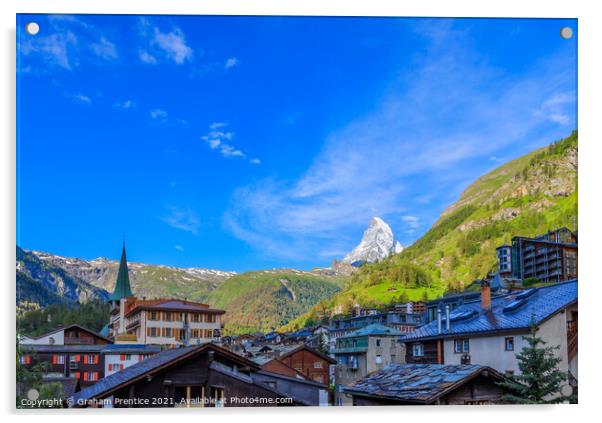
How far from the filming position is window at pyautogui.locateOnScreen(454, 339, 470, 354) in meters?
9.40

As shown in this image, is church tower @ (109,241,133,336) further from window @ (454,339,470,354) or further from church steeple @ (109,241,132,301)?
window @ (454,339,470,354)

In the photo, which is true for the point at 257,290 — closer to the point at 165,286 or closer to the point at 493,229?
the point at 165,286

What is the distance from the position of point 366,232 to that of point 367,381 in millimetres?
2120

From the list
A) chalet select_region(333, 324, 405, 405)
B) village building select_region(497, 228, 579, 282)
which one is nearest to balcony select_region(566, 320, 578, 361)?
village building select_region(497, 228, 579, 282)

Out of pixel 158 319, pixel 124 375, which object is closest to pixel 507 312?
pixel 158 319

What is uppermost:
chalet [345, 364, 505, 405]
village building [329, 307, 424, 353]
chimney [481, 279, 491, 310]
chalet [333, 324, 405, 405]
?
chimney [481, 279, 491, 310]

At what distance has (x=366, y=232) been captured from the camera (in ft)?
30.8

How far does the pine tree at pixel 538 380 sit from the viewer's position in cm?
855

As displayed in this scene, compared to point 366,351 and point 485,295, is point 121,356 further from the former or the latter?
point 485,295

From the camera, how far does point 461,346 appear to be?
9.46 m

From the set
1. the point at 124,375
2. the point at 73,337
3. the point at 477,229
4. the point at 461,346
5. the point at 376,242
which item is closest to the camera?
the point at 124,375

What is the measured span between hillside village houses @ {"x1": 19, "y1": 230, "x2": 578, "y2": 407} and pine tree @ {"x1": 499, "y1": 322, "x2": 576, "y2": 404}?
18 centimetres

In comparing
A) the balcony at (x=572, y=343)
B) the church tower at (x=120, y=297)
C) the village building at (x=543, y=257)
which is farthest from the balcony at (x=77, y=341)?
the balcony at (x=572, y=343)
